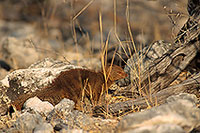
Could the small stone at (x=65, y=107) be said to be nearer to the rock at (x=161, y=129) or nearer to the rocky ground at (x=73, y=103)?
the rocky ground at (x=73, y=103)

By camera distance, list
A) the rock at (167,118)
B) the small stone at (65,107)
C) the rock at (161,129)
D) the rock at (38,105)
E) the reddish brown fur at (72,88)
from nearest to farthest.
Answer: the rock at (161,129) → the rock at (167,118) → the small stone at (65,107) → the rock at (38,105) → the reddish brown fur at (72,88)

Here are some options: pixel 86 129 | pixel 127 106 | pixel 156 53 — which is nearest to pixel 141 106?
pixel 127 106

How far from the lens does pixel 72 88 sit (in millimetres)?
3656

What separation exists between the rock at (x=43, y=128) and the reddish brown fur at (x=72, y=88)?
74 cm

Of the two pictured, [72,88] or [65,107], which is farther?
[72,88]

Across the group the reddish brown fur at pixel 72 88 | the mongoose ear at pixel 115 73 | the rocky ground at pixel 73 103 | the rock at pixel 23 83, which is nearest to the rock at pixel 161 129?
the rocky ground at pixel 73 103

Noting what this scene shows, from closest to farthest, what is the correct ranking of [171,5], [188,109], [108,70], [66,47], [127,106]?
[188,109] < [127,106] < [171,5] < [108,70] < [66,47]

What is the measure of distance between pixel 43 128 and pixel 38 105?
2.28ft

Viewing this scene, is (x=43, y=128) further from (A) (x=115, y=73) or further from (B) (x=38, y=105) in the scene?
(A) (x=115, y=73)

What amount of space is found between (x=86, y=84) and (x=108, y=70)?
383 mm

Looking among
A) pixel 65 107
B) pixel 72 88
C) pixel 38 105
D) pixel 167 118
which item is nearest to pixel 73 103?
pixel 65 107

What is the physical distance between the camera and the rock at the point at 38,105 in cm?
336

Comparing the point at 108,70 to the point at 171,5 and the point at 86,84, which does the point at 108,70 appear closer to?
the point at 86,84

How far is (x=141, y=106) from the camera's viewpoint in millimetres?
3289
